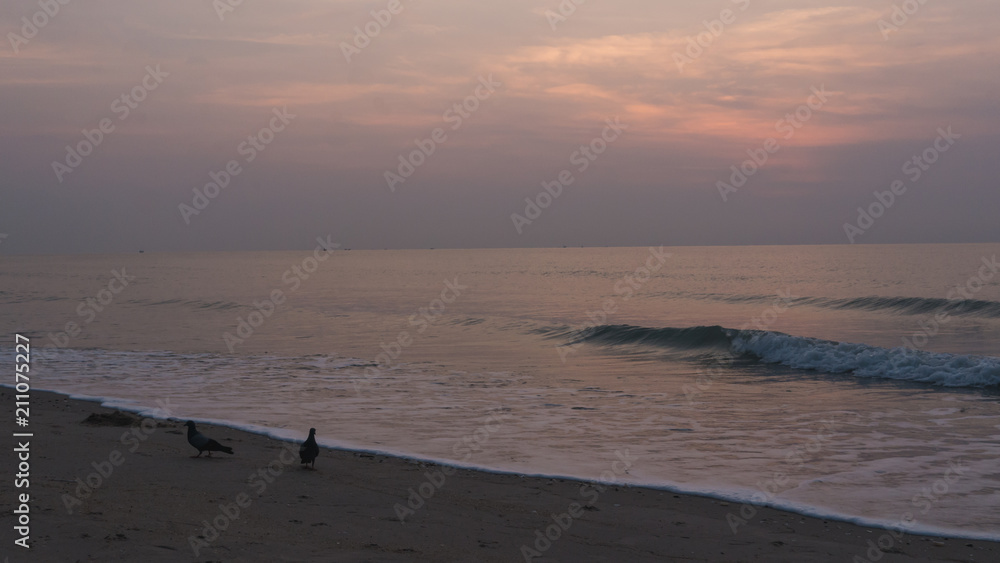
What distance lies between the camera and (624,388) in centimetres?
1697

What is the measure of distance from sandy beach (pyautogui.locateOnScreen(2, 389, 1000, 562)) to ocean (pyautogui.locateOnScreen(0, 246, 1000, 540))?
0.62 meters

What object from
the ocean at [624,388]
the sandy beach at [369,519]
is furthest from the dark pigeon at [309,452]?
the ocean at [624,388]

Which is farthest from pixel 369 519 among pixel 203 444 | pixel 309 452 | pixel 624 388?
pixel 624 388

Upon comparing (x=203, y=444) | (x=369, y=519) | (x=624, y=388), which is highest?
(x=369, y=519)

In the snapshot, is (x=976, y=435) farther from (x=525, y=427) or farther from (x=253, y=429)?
(x=253, y=429)

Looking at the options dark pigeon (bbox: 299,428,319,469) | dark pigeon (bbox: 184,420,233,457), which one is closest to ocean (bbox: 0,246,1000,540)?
dark pigeon (bbox: 184,420,233,457)

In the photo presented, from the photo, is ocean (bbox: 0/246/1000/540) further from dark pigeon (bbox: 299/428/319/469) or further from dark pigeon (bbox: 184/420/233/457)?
dark pigeon (bbox: 299/428/319/469)

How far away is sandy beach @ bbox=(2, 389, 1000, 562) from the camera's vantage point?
5934 millimetres

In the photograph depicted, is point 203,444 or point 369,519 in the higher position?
point 369,519

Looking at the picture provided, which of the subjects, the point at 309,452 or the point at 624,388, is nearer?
the point at 309,452

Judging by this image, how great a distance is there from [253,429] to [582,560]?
7.31m

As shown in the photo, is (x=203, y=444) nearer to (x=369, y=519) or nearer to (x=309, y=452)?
(x=309, y=452)

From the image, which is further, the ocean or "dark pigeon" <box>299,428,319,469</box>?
the ocean

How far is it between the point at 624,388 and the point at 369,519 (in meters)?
10.8
